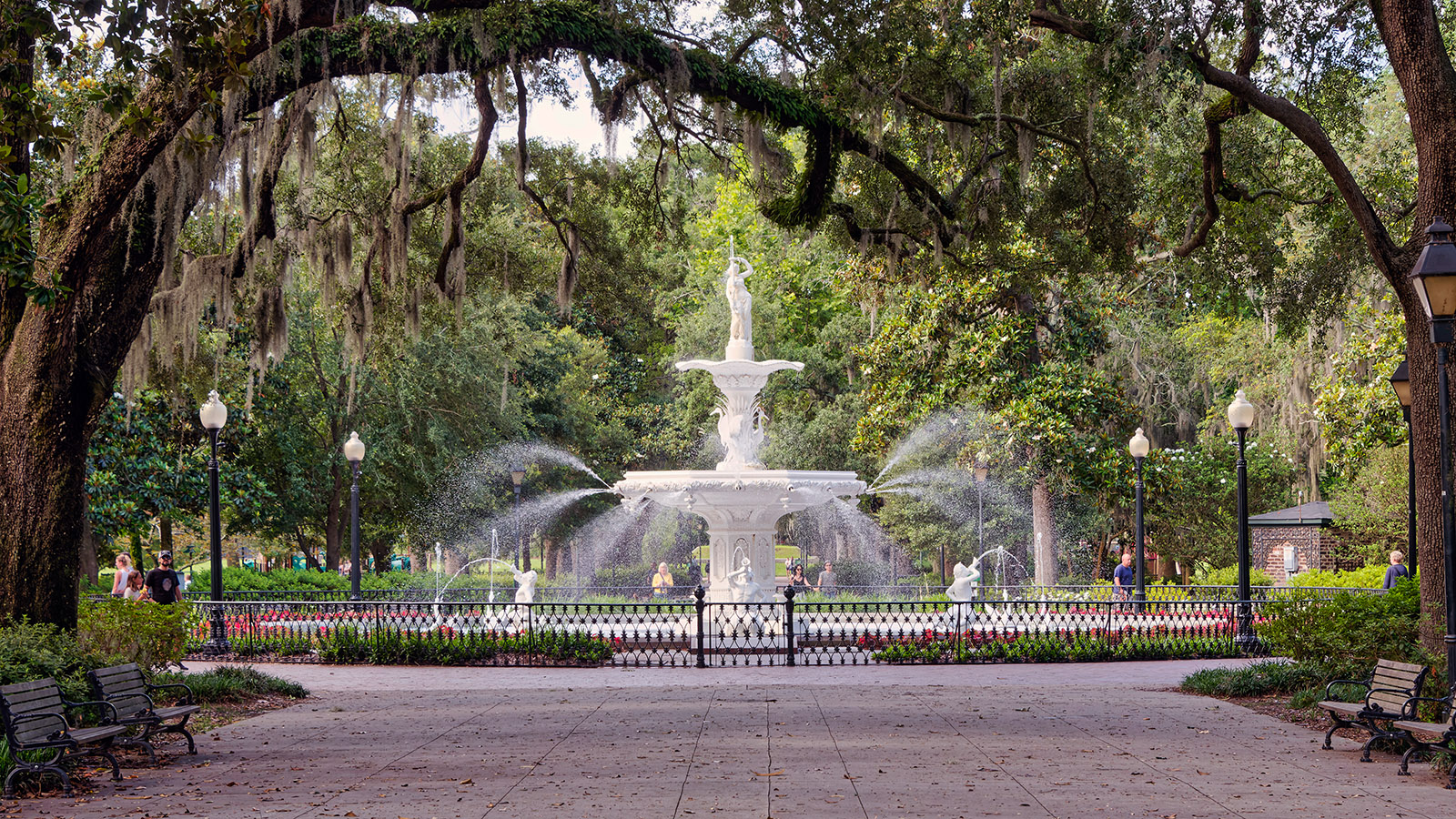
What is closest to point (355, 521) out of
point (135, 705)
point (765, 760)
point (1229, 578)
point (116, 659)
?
point (116, 659)

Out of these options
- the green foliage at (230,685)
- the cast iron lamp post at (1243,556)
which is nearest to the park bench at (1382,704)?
the cast iron lamp post at (1243,556)

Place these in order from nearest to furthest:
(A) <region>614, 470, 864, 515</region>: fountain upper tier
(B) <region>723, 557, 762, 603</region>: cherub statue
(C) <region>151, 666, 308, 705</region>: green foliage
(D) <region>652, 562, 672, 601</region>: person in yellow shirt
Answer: (C) <region>151, 666, 308, 705</region>: green foliage → (A) <region>614, 470, 864, 515</region>: fountain upper tier → (B) <region>723, 557, 762, 603</region>: cherub statue → (D) <region>652, 562, 672, 601</region>: person in yellow shirt

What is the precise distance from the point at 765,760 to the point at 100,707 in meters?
5.50

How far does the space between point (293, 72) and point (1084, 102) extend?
948cm

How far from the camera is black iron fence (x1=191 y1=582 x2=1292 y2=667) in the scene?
18078 mm

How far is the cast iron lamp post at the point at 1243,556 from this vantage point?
1872 centimetres

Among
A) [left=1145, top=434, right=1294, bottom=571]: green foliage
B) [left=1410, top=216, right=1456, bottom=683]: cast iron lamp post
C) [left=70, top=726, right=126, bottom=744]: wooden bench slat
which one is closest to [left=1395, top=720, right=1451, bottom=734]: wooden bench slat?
[left=1410, top=216, right=1456, bottom=683]: cast iron lamp post

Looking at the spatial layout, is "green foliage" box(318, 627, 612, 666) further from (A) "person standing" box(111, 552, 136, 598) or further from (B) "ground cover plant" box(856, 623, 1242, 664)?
(B) "ground cover plant" box(856, 623, 1242, 664)

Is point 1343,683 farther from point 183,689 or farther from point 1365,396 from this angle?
point 1365,396

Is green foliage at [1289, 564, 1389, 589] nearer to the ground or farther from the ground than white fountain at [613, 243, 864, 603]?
nearer to the ground

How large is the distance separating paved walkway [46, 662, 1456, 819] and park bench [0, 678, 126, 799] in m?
0.36

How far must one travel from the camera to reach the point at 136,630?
41.3 feet

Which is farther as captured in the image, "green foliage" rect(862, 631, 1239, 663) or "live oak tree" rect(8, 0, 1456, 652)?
"green foliage" rect(862, 631, 1239, 663)

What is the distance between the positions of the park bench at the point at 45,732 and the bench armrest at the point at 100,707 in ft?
0.05
